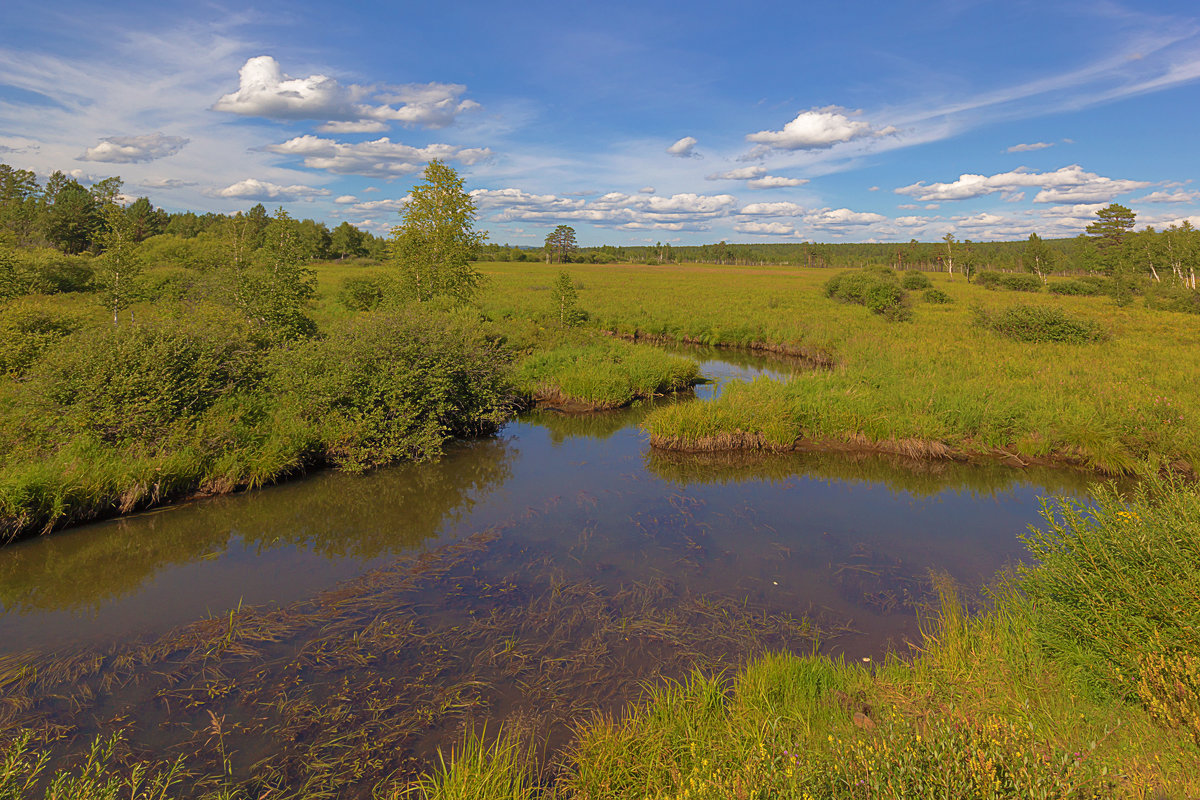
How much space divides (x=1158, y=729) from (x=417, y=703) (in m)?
5.95

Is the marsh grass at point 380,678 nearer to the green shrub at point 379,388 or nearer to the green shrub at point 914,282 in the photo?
the green shrub at point 379,388

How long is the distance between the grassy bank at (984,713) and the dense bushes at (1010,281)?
6391 centimetres

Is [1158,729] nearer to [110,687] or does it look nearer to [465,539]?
[465,539]

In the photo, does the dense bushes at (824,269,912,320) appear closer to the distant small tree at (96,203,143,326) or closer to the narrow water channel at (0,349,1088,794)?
the narrow water channel at (0,349,1088,794)

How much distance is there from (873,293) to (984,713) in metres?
36.6

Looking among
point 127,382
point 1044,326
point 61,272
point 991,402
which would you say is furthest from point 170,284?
point 1044,326

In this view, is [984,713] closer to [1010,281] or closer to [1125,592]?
[1125,592]

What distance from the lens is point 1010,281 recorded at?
58.6 meters

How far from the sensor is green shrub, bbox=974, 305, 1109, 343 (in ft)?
73.2

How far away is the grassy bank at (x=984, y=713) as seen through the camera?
10.3ft

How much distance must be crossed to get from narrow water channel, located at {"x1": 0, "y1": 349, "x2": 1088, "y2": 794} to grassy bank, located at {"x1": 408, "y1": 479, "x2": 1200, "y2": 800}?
3.15ft

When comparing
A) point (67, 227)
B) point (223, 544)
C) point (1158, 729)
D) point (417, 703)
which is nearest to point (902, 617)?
point (1158, 729)

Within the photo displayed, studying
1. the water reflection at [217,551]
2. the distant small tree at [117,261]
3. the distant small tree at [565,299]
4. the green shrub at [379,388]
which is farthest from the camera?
the distant small tree at [565,299]

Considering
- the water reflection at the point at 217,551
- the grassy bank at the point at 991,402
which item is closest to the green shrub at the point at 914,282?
the grassy bank at the point at 991,402
